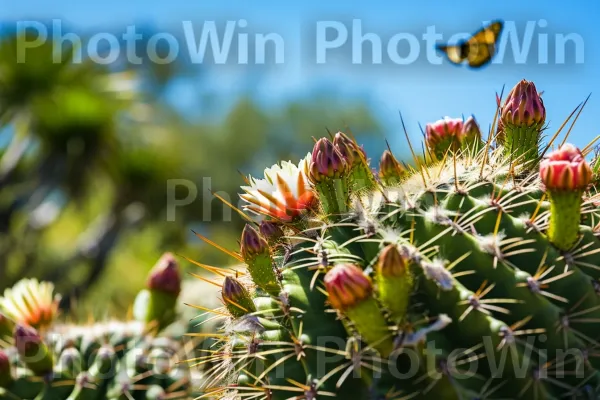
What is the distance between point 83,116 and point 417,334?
36.4ft

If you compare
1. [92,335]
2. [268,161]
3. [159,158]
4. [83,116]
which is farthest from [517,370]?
[268,161]

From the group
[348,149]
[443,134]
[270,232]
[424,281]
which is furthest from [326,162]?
[443,134]

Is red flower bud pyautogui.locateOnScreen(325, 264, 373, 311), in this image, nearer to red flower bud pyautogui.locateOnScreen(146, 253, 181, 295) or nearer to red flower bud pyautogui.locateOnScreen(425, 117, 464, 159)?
red flower bud pyautogui.locateOnScreen(425, 117, 464, 159)

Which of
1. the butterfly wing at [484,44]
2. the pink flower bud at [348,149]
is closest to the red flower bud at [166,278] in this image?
the pink flower bud at [348,149]

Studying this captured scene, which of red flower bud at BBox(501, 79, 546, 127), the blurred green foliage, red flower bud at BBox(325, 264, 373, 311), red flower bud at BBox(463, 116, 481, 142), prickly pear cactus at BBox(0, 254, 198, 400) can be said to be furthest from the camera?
the blurred green foliage

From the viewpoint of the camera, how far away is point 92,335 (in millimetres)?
2842

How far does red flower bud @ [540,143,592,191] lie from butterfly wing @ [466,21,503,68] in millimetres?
1365

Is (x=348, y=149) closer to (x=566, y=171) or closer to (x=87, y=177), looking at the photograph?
(x=566, y=171)

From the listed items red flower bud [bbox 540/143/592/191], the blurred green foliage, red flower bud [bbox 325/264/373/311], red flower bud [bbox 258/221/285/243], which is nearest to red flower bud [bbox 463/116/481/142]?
red flower bud [bbox 540/143/592/191]

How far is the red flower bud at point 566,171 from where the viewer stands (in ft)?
5.30

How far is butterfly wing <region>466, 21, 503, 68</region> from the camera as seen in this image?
298 cm

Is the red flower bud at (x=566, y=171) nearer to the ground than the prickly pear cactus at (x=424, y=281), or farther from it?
farther from it

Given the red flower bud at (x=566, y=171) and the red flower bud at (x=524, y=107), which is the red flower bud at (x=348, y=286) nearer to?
the red flower bud at (x=566, y=171)

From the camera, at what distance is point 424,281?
5.21 ft
